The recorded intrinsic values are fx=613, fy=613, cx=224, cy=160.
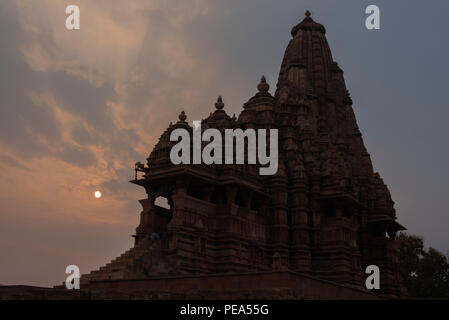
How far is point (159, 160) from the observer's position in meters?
31.3

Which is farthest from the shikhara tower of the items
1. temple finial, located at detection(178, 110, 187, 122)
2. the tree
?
the tree

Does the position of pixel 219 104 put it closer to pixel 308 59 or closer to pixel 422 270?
pixel 308 59

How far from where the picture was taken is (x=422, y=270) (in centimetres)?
5747

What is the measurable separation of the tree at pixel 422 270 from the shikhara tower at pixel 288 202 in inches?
497

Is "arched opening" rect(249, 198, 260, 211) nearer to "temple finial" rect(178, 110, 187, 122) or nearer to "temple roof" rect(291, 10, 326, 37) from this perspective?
"temple finial" rect(178, 110, 187, 122)

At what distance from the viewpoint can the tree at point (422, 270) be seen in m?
56.3

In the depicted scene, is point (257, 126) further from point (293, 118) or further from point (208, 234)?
point (208, 234)

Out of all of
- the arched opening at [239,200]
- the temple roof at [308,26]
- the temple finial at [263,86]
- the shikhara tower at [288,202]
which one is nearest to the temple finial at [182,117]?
the shikhara tower at [288,202]

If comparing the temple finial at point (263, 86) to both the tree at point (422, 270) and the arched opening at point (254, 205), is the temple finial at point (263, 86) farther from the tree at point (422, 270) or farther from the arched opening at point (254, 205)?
the tree at point (422, 270)

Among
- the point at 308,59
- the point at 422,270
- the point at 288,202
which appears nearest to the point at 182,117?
the point at 288,202

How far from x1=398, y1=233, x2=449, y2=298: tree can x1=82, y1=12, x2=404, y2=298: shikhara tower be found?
497 inches

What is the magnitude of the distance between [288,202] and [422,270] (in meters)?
25.3

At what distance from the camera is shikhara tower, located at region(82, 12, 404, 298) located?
30641 mm
